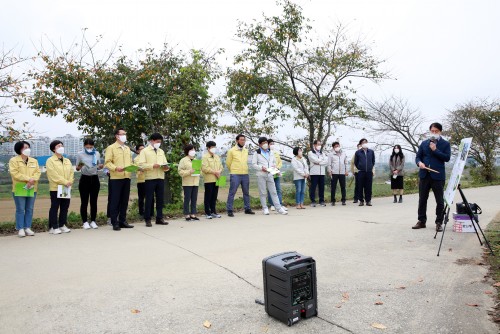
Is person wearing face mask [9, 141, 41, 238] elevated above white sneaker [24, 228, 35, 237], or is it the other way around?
person wearing face mask [9, 141, 41, 238]

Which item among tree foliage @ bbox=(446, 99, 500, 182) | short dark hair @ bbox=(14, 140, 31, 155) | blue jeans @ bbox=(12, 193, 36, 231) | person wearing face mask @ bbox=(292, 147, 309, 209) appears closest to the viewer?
blue jeans @ bbox=(12, 193, 36, 231)

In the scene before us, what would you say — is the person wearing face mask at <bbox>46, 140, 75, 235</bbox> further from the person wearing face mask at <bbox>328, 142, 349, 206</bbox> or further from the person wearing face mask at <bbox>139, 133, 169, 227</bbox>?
the person wearing face mask at <bbox>328, 142, 349, 206</bbox>

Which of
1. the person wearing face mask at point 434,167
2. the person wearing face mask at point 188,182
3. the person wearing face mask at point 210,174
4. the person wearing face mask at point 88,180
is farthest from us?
the person wearing face mask at point 210,174

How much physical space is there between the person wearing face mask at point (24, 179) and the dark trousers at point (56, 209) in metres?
0.33

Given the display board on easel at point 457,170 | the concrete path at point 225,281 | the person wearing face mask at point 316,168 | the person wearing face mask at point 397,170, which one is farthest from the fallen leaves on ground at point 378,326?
the person wearing face mask at point 397,170

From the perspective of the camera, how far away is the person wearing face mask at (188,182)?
9.23 meters

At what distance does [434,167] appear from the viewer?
7281 mm

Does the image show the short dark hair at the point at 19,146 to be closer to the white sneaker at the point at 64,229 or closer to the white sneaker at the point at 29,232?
the white sneaker at the point at 29,232

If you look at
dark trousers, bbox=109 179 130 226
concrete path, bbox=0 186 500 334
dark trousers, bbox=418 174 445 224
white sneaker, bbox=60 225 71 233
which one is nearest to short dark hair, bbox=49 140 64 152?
dark trousers, bbox=109 179 130 226

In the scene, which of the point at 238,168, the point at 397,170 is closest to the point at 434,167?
the point at 238,168

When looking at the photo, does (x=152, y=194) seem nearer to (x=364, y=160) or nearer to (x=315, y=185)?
(x=315, y=185)

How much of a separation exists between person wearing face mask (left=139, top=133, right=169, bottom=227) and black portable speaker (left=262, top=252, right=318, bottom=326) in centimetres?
540

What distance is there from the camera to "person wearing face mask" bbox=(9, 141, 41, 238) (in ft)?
24.0

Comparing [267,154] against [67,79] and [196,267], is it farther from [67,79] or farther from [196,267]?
[196,267]
